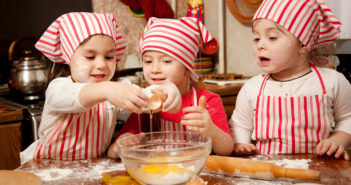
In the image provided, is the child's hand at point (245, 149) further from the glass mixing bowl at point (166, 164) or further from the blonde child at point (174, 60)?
the glass mixing bowl at point (166, 164)

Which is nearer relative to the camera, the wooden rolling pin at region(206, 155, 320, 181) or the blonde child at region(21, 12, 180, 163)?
the wooden rolling pin at region(206, 155, 320, 181)

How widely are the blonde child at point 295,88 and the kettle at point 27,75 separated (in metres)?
1.50

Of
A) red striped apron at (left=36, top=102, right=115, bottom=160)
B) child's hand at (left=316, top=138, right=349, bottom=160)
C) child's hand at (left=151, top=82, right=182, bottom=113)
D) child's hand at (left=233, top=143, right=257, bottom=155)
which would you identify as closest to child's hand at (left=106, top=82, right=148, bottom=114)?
child's hand at (left=151, top=82, right=182, bottom=113)

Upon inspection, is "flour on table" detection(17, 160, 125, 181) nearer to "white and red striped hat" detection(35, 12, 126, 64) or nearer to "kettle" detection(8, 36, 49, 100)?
"white and red striped hat" detection(35, 12, 126, 64)

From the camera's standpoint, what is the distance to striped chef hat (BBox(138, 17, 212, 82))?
3.97ft

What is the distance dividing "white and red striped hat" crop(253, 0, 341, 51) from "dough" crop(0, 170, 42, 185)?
2.95 ft

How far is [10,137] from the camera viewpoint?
1.93 meters

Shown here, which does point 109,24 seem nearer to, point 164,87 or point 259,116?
point 164,87

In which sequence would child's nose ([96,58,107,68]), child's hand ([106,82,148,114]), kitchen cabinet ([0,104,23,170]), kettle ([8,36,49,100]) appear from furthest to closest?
kettle ([8,36,49,100])
kitchen cabinet ([0,104,23,170])
child's nose ([96,58,107,68])
child's hand ([106,82,148,114])

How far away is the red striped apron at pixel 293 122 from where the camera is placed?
1.22m

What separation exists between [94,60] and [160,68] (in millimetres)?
231

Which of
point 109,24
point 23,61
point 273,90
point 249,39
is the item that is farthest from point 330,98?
point 23,61

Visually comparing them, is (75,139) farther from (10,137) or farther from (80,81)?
(10,137)

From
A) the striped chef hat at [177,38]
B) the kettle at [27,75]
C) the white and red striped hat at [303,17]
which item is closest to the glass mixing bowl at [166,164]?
the striped chef hat at [177,38]
